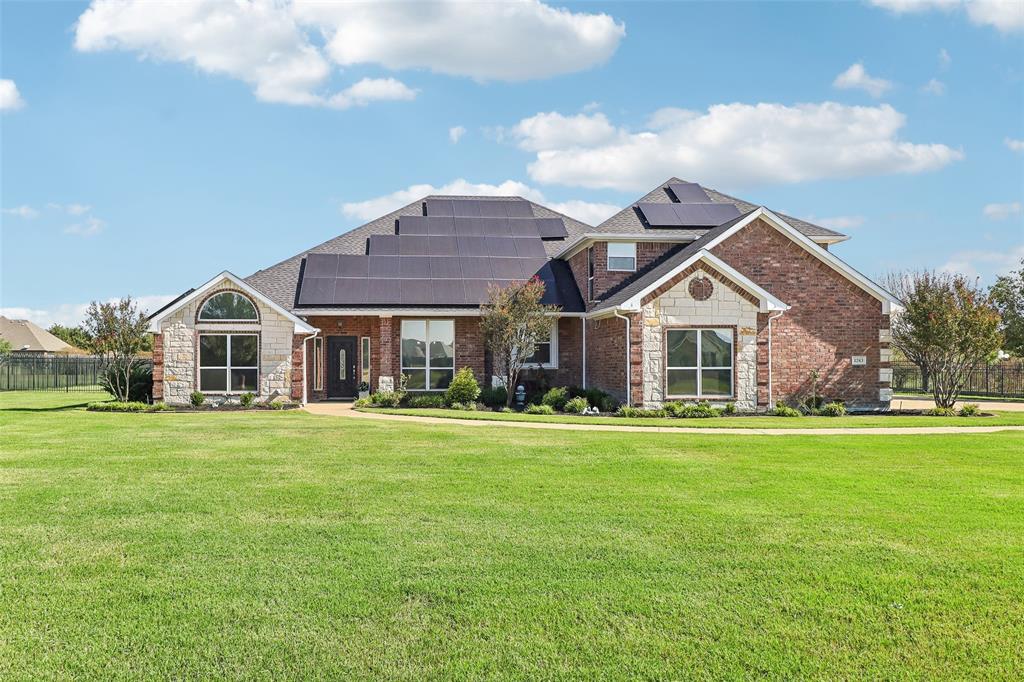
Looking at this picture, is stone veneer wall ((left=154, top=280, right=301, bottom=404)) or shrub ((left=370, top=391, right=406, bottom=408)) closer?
stone veneer wall ((left=154, top=280, right=301, bottom=404))

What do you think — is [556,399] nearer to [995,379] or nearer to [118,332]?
[118,332]

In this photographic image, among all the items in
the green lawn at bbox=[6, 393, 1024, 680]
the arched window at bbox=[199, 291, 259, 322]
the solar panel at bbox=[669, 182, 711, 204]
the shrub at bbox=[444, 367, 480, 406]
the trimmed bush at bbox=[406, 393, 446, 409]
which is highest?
the solar panel at bbox=[669, 182, 711, 204]

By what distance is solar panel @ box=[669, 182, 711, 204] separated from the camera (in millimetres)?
28047

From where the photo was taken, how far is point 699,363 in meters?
21.6

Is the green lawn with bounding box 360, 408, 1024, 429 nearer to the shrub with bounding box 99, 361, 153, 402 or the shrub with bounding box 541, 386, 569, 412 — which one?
the shrub with bounding box 541, 386, 569, 412

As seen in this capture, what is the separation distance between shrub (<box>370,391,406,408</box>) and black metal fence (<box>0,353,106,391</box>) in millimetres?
20214

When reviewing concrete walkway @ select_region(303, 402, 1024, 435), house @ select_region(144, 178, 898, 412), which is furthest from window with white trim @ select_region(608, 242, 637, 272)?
concrete walkway @ select_region(303, 402, 1024, 435)

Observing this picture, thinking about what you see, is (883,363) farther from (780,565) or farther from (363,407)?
(780,565)

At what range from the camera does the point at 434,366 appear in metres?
25.8

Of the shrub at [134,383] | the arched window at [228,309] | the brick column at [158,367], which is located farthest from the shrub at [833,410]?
the shrub at [134,383]

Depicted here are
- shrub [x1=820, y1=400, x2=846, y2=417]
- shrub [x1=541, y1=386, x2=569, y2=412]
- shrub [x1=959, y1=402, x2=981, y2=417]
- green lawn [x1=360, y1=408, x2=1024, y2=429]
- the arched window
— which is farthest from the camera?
the arched window

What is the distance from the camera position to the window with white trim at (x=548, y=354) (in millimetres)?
26078

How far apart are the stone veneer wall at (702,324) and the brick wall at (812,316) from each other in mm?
1770

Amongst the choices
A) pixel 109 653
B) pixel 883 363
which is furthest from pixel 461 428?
pixel 883 363
